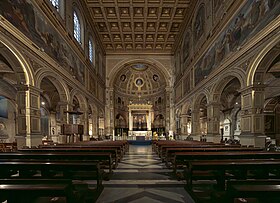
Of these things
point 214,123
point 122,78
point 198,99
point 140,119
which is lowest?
point 140,119

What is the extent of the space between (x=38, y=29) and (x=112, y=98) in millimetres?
20664

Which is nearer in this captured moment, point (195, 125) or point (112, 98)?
point (195, 125)

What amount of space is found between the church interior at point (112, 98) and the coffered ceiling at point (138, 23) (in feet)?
0.44

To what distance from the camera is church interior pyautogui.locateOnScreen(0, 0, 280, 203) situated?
3.89 m

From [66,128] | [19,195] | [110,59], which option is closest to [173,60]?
[110,59]

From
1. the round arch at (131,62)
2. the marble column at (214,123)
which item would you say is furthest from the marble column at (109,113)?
the marble column at (214,123)

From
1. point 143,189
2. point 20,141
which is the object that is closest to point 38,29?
point 20,141

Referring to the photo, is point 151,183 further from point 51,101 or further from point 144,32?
point 144,32

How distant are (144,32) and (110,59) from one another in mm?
7356

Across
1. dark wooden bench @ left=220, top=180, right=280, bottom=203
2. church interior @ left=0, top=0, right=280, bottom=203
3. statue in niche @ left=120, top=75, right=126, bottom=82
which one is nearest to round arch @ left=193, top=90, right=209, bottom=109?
church interior @ left=0, top=0, right=280, bottom=203

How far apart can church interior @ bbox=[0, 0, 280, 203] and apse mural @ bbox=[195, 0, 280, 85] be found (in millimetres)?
55

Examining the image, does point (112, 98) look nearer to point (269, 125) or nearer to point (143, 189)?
point (269, 125)

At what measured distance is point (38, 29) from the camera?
1048 centimetres

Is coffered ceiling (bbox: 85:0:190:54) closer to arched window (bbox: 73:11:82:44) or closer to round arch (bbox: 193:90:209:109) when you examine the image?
arched window (bbox: 73:11:82:44)
